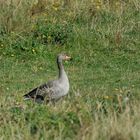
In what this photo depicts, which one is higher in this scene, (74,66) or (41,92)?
(41,92)

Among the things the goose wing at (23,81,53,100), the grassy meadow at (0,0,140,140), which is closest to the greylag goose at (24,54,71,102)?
the goose wing at (23,81,53,100)

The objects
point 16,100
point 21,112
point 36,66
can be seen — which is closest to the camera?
point 21,112

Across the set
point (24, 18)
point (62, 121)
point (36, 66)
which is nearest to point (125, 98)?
point (62, 121)

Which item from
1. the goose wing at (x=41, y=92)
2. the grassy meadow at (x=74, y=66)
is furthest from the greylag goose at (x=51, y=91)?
the grassy meadow at (x=74, y=66)

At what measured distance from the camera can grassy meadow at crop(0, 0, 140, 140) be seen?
26.1ft

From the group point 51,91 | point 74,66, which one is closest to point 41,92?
point 51,91

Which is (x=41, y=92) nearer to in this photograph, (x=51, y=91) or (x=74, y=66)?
(x=51, y=91)

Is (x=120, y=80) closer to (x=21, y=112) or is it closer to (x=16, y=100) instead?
(x=16, y=100)

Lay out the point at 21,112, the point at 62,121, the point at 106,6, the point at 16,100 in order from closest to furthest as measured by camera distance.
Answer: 1. the point at 62,121
2. the point at 21,112
3. the point at 16,100
4. the point at 106,6

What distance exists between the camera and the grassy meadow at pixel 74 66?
314 inches

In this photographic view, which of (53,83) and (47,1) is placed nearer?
(53,83)

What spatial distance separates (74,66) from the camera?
13.3 m

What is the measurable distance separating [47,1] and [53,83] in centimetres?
612

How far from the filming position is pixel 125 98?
9211 millimetres
